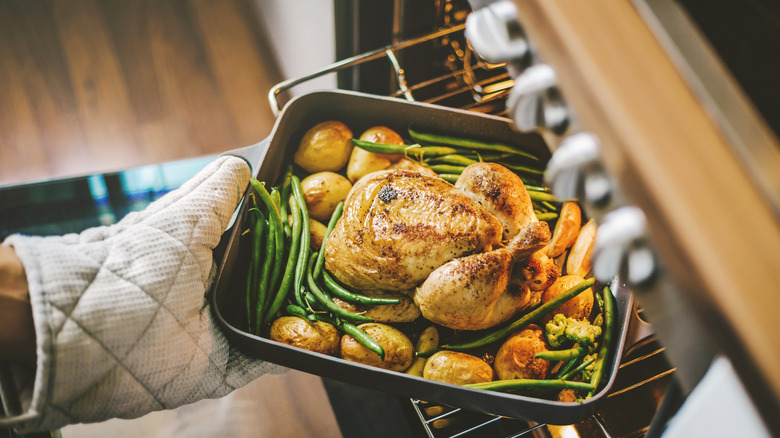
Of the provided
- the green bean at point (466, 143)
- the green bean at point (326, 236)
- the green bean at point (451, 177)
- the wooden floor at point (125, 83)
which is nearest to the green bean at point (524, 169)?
the green bean at point (466, 143)

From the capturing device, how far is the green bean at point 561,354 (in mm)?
1003

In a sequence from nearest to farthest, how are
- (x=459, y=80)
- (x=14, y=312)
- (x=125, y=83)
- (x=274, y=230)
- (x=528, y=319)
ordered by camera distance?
(x=14, y=312)
(x=528, y=319)
(x=274, y=230)
(x=459, y=80)
(x=125, y=83)

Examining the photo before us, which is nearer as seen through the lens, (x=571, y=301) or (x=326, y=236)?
(x=571, y=301)

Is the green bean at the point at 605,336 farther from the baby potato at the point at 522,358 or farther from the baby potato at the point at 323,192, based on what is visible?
the baby potato at the point at 323,192

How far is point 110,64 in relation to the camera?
238 cm

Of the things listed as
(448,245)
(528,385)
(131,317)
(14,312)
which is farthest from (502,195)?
(14,312)

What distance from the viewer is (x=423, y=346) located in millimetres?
1077

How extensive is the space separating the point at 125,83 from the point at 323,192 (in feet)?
5.51

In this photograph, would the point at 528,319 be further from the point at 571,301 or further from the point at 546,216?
the point at 546,216

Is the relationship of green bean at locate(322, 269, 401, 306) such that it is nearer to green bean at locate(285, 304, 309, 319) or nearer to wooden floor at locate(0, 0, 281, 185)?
A: green bean at locate(285, 304, 309, 319)

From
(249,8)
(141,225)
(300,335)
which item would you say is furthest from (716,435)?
(249,8)

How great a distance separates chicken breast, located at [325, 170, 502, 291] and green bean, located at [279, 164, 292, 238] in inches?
6.4

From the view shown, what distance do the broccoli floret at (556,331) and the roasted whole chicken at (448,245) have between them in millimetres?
77

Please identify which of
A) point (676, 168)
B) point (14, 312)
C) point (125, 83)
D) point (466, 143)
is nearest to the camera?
point (676, 168)
